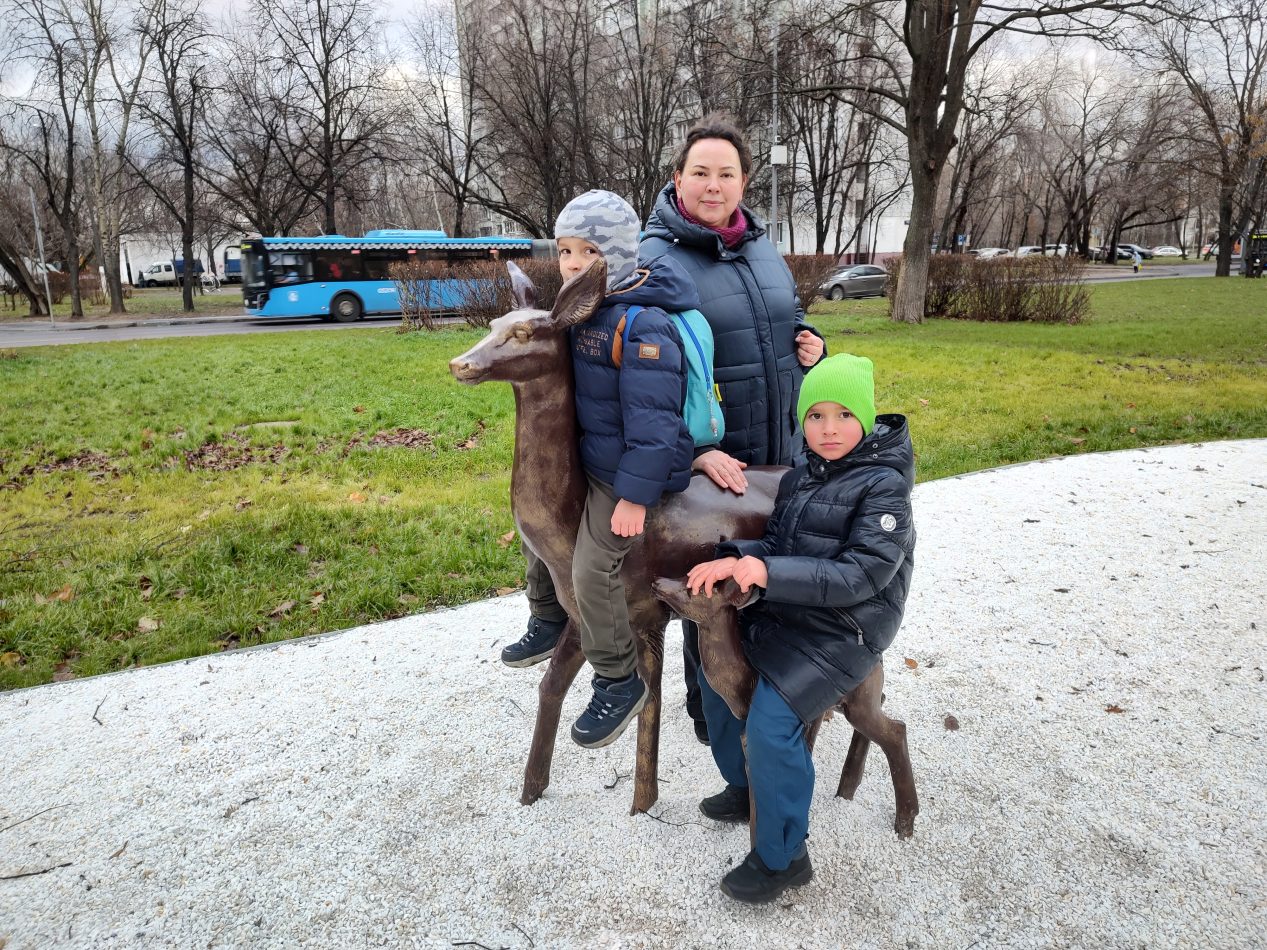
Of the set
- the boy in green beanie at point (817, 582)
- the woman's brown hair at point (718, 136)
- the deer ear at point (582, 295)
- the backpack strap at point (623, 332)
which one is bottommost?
the boy in green beanie at point (817, 582)

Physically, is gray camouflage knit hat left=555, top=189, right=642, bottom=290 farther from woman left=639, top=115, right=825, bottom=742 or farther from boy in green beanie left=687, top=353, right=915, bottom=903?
boy in green beanie left=687, top=353, right=915, bottom=903

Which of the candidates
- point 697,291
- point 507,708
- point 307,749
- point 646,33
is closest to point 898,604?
point 697,291

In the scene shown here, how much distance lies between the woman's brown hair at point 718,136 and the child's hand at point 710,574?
3.95ft

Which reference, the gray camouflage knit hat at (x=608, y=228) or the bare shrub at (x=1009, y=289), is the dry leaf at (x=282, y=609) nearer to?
the gray camouflage knit hat at (x=608, y=228)

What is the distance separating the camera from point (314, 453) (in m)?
7.46

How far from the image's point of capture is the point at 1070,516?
5.71 meters

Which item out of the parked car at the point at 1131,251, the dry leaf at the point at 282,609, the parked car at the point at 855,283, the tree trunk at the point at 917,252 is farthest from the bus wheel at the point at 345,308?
the parked car at the point at 1131,251

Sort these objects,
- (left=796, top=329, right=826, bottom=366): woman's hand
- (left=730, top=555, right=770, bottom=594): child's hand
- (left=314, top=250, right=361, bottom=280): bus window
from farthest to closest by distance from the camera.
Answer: (left=314, top=250, right=361, bottom=280): bus window → (left=796, top=329, right=826, bottom=366): woman's hand → (left=730, top=555, right=770, bottom=594): child's hand

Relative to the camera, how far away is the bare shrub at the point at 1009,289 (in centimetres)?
1658

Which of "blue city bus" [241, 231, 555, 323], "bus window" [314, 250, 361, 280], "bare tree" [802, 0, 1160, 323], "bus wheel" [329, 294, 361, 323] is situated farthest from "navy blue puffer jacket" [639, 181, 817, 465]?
"bus wheel" [329, 294, 361, 323]

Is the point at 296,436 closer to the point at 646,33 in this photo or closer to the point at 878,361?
the point at 878,361

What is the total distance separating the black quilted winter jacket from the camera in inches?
83.7

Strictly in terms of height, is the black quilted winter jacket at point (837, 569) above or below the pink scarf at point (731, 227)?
below

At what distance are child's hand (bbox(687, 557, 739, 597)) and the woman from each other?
1.06 ft
